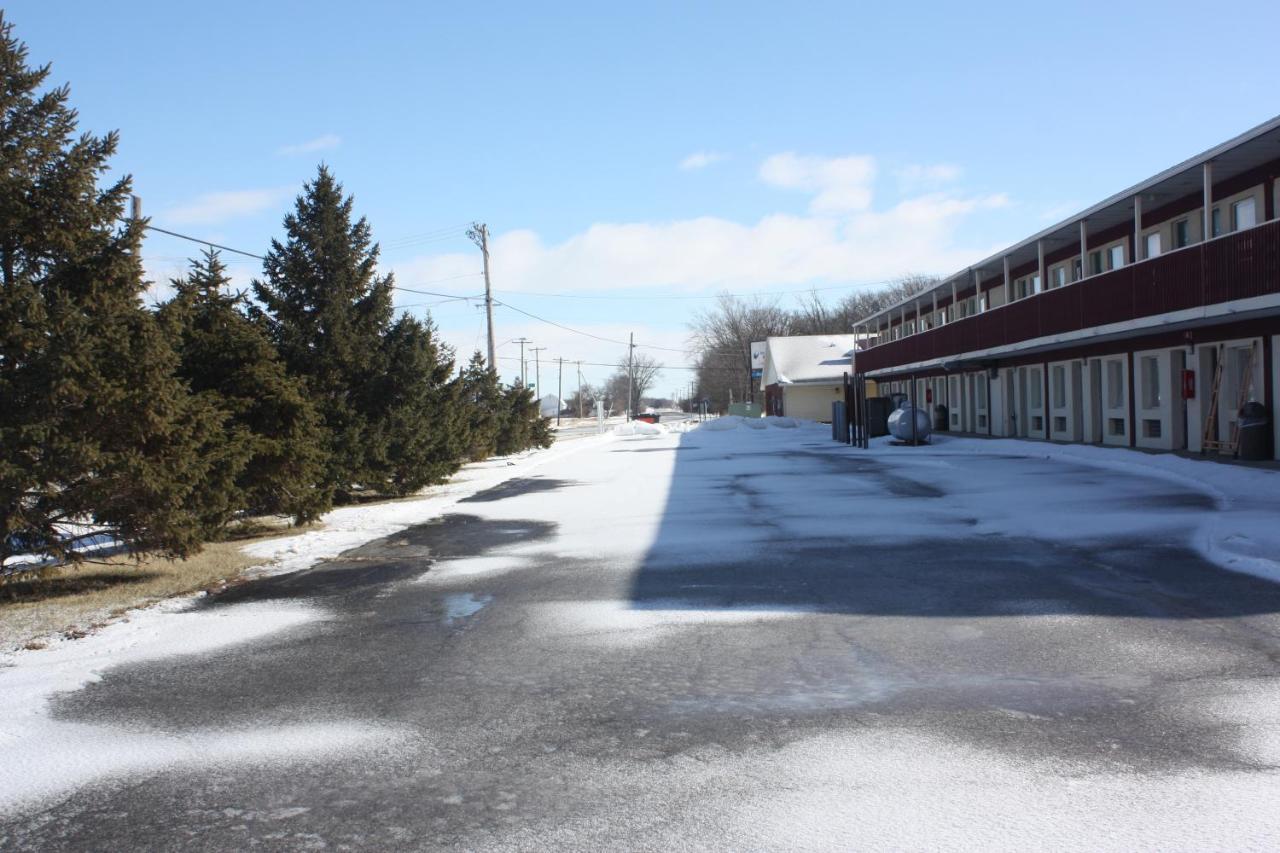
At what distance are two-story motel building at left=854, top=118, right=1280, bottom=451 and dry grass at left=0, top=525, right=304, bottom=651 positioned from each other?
16.3 metres

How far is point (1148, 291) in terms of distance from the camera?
2111cm

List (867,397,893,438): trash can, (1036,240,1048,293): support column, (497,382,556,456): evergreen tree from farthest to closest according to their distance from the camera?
(867,397,893,438): trash can < (497,382,556,456): evergreen tree < (1036,240,1048,293): support column

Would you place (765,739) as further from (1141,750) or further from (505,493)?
(505,493)

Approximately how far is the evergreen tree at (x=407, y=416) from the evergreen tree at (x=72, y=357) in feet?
28.8

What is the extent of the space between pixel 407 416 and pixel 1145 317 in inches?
588

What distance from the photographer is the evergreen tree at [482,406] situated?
29597mm

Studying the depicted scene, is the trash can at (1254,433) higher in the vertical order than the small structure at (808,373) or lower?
lower

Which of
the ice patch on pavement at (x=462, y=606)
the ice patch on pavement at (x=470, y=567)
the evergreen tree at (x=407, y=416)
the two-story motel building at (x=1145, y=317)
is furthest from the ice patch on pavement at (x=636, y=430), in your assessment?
the ice patch on pavement at (x=462, y=606)

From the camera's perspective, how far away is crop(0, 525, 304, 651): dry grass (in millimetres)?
8656

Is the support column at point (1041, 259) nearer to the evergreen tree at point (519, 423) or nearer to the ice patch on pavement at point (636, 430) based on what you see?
the evergreen tree at point (519, 423)

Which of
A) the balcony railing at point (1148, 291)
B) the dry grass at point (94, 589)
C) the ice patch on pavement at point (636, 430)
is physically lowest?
the ice patch on pavement at point (636, 430)

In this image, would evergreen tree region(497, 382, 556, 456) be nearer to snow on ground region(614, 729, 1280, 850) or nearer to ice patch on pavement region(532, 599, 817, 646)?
ice patch on pavement region(532, 599, 817, 646)

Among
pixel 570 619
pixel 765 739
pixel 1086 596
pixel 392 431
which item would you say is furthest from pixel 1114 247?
pixel 765 739

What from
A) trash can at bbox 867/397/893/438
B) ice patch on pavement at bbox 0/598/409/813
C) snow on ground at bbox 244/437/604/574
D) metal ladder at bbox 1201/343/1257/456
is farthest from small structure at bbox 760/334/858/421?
ice patch on pavement at bbox 0/598/409/813
